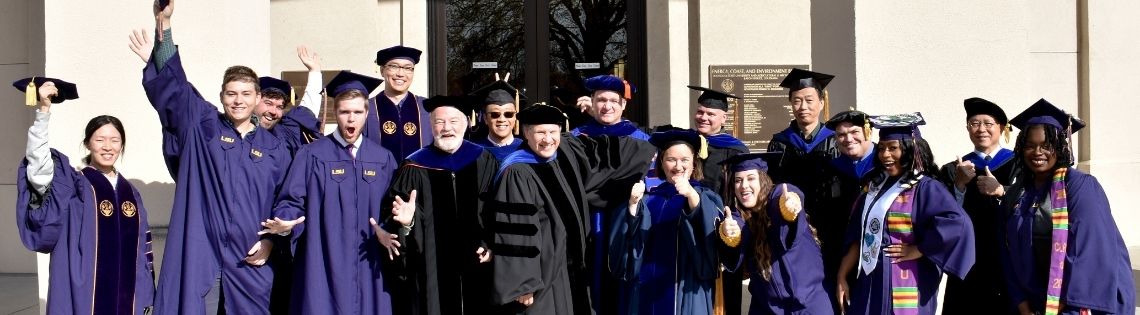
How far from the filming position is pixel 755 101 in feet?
27.0

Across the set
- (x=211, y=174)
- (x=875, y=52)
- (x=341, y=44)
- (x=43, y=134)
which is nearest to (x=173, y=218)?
(x=211, y=174)

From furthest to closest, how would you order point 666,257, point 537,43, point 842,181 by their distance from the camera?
point 537,43
point 842,181
point 666,257

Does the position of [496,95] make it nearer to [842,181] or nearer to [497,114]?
[497,114]

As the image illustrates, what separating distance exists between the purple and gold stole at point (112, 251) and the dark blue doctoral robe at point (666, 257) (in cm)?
270

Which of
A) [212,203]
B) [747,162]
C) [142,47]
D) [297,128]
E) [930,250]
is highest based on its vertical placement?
[142,47]

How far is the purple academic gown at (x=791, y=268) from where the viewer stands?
190 inches

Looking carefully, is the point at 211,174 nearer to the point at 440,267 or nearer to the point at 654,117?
the point at 440,267

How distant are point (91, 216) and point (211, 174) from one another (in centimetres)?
74

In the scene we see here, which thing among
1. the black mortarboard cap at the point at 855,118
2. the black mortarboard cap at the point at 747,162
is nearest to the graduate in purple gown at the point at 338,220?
the black mortarboard cap at the point at 747,162

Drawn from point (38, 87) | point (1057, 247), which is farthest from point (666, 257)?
point (38, 87)

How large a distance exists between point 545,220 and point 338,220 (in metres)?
1.08

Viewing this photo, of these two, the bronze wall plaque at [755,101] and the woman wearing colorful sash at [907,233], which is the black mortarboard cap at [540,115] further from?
the bronze wall plaque at [755,101]

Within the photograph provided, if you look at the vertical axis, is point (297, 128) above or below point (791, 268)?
above

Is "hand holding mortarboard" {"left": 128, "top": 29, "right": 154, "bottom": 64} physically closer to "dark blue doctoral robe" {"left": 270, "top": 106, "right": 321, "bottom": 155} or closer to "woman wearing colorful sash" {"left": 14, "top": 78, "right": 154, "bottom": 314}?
"woman wearing colorful sash" {"left": 14, "top": 78, "right": 154, "bottom": 314}
